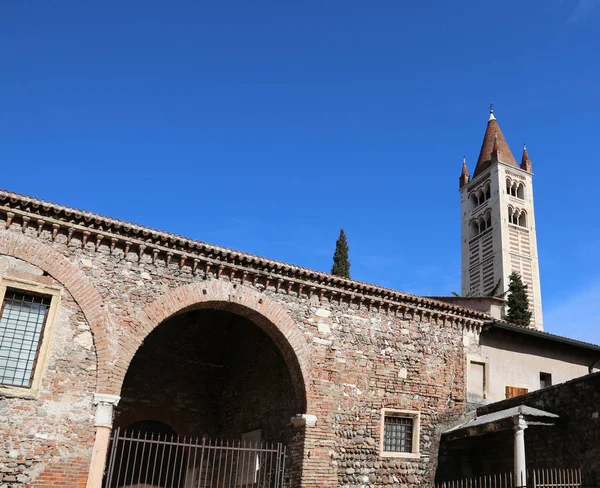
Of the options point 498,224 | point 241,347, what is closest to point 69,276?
point 241,347

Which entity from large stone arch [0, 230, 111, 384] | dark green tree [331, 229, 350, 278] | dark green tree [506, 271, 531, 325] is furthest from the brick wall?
dark green tree [506, 271, 531, 325]

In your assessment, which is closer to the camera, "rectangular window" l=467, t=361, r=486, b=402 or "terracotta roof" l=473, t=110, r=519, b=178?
"rectangular window" l=467, t=361, r=486, b=402

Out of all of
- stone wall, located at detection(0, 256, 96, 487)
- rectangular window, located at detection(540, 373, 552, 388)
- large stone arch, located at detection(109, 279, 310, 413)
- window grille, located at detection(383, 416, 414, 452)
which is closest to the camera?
stone wall, located at detection(0, 256, 96, 487)

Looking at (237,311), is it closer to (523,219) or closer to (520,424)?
(520,424)

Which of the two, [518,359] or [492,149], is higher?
[492,149]

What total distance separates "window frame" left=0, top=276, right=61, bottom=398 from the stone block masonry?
0.36 feet

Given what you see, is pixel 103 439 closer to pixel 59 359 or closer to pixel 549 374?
pixel 59 359

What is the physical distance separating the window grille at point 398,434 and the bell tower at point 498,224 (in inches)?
1103

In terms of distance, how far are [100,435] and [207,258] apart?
446 centimetres

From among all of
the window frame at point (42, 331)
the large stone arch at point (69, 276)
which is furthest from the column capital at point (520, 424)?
the window frame at point (42, 331)

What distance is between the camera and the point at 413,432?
1520cm

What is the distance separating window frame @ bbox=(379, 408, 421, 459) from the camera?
47.8ft

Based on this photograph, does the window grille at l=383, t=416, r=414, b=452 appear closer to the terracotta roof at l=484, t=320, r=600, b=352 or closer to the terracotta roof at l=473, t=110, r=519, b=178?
the terracotta roof at l=484, t=320, r=600, b=352

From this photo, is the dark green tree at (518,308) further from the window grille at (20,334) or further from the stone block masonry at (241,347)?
the window grille at (20,334)
